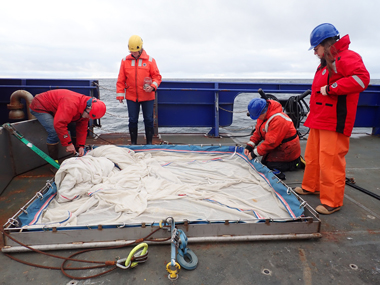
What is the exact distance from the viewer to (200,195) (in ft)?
9.32

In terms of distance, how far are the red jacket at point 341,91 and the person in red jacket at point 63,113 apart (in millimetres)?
2750

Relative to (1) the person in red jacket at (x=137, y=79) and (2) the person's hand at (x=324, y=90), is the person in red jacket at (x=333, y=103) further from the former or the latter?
(1) the person in red jacket at (x=137, y=79)

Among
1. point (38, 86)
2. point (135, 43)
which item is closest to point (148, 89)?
point (135, 43)

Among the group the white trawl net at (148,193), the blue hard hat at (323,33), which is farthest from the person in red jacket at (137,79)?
the blue hard hat at (323,33)

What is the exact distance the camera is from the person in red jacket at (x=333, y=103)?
2408 mm

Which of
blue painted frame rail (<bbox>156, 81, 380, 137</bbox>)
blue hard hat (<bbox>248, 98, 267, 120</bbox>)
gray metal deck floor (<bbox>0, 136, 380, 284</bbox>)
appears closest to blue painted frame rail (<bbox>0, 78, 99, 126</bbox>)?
blue painted frame rail (<bbox>156, 81, 380, 137</bbox>)

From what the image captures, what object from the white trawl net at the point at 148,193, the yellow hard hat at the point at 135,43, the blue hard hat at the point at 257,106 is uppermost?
the yellow hard hat at the point at 135,43

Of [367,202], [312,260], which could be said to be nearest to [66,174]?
[312,260]

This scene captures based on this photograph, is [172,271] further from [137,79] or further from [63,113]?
[137,79]

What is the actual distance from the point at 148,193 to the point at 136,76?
104 inches

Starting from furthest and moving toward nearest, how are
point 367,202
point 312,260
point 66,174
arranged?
point 367,202, point 66,174, point 312,260

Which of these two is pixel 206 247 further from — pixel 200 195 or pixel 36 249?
pixel 36 249

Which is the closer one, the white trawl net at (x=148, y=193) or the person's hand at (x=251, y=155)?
the white trawl net at (x=148, y=193)

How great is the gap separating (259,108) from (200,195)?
146 cm
